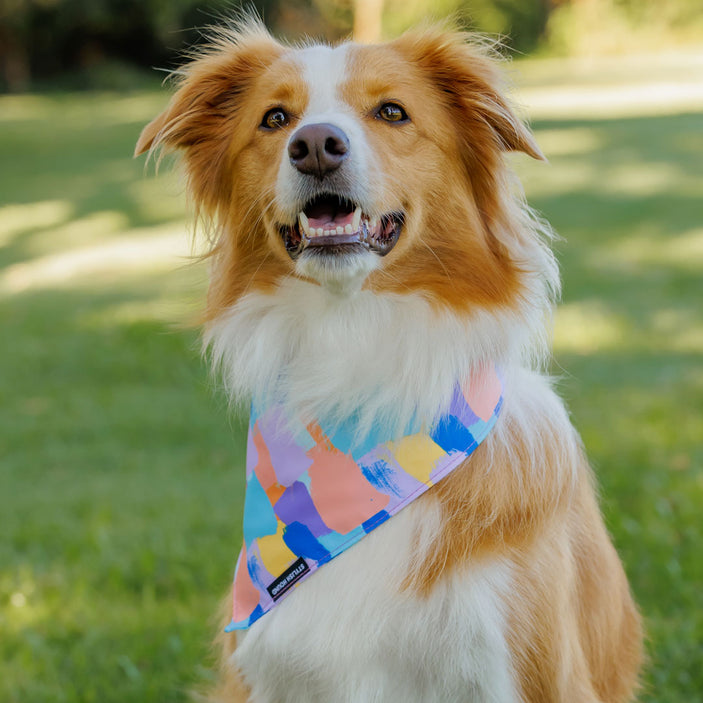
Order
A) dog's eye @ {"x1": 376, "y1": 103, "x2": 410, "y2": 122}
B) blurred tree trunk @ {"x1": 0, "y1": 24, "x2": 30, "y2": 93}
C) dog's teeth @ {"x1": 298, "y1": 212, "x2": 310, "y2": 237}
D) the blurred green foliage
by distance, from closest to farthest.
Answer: dog's teeth @ {"x1": 298, "y1": 212, "x2": 310, "y2": 237}
dog's eye @ {"x1": 376, "y1": 103, "x2": 410, "y2": 122}
the blurred green foliage
blurred tree trunk @ {"x1": 0, "y1": 24, "x2": 30, "y2": 93}

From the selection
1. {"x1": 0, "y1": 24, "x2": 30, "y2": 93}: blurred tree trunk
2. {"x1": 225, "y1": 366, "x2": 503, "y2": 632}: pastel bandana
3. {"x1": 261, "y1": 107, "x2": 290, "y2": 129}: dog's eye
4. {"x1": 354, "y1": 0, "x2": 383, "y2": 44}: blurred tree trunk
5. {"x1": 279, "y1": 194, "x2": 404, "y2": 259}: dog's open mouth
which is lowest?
{"x1": 0, "y1": 24, "x2": 30, "y2": 93}: blurred tree trunk

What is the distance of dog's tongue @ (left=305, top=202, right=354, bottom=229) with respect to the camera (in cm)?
294

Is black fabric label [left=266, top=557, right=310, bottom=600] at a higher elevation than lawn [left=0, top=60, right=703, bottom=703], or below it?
higher

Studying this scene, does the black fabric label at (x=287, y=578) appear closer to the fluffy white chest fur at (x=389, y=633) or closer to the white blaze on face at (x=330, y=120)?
the fluffy white chest fur at (x=389, y=633)

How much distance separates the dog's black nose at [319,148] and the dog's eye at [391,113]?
0.97 ft

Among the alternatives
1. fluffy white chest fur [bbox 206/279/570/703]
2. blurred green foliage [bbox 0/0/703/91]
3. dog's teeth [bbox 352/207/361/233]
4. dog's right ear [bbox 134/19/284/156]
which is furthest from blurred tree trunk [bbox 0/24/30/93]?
dog's teeth [bbox 352/207/361/233]

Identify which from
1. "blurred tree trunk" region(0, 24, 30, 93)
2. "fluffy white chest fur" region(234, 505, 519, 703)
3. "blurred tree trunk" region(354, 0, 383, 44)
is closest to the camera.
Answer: "fluffy white chest fur" region(234, 505, 519, 703)

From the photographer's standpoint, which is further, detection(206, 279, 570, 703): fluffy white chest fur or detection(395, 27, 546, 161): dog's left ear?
detection(395, 27, 546, 161): dog's left ear

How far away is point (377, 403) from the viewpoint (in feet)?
9.86

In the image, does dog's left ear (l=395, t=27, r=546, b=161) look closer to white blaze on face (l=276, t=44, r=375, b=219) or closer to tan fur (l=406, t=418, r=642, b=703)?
white blaze on face (l=276, t=44, r=375, b=219)

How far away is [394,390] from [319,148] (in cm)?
77

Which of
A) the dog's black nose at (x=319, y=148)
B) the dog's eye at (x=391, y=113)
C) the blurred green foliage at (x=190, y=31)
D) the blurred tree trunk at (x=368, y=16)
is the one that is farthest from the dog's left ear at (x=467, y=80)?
the blurred green foliage at (x=190, y=31)

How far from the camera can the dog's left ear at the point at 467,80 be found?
3.16 metres

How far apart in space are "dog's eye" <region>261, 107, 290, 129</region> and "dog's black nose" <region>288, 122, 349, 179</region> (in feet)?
1.17
